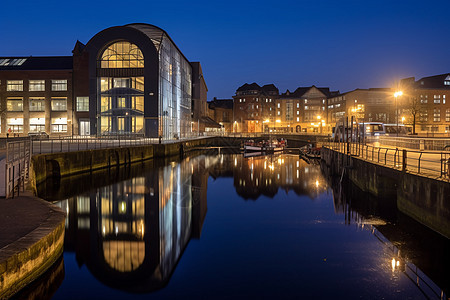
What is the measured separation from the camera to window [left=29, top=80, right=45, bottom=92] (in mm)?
65750

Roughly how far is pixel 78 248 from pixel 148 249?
225 cm

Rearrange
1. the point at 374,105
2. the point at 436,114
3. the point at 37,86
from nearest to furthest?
the point at 37,86 < the point at 436,114 < the point at 374,105

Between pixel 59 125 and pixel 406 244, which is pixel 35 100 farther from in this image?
pixel 406 244

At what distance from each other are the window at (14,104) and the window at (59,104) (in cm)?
633

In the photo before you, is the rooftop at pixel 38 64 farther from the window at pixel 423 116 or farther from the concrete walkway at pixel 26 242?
the window at pixel 423 116

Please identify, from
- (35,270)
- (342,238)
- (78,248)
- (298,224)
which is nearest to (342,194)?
(298,224)

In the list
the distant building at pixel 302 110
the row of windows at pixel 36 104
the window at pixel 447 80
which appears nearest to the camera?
the row of windows at pixel 36 104

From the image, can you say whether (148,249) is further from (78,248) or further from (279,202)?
(279,202)

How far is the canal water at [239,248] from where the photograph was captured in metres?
9.41

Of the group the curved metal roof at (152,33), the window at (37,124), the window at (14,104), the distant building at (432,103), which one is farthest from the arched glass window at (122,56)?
the distant building at (432,103)

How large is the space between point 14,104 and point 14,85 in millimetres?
3372

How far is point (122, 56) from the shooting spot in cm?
5559

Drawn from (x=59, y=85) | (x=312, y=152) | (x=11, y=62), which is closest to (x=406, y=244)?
(x=312, y=152)

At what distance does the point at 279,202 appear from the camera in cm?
2189
